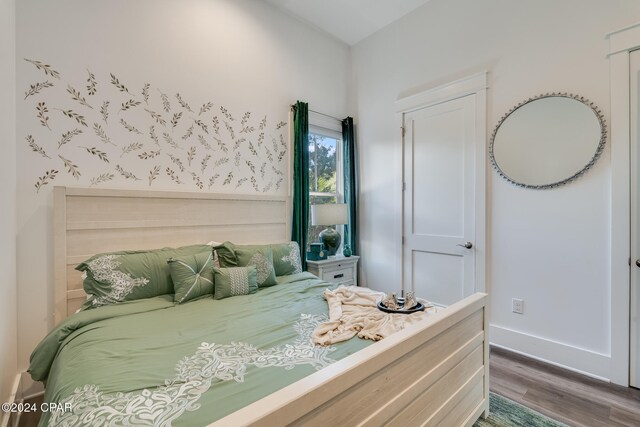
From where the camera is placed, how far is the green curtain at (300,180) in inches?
126

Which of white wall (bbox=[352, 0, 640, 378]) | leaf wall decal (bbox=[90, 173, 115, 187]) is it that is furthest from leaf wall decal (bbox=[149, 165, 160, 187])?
white wall (bbox=[352, 0, 640, 378])

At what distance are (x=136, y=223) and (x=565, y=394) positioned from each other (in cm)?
321

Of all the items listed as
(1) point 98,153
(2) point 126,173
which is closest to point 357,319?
(2) point 126,173

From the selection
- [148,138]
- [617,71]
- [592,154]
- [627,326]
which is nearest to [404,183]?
[592,154]

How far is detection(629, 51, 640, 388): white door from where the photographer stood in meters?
1.93

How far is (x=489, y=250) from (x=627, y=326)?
96 centimetres

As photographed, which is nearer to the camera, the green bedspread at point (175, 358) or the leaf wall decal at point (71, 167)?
the green bedspread at point (175, 358)

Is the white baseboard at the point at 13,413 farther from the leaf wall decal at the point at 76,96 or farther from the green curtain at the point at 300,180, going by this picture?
the green curtain at the point at 300,180

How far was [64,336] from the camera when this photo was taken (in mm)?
1493

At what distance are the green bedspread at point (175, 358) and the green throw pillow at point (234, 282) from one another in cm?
10

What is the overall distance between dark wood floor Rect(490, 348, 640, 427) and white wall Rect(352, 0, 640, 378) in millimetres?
148

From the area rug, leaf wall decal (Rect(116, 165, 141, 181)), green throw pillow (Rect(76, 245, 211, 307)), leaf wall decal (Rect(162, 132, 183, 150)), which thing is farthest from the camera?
leaf wall decal (Rect(162, 132, 183, 150))

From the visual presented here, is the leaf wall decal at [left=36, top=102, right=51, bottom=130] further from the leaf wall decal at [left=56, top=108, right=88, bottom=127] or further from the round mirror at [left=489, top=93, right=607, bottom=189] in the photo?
the round mirror at [left=489, top=93, right=607, bottom=189]

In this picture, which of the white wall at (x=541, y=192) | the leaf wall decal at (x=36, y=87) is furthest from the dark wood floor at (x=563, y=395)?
the leaf wall decal at (x=36, y=87)
